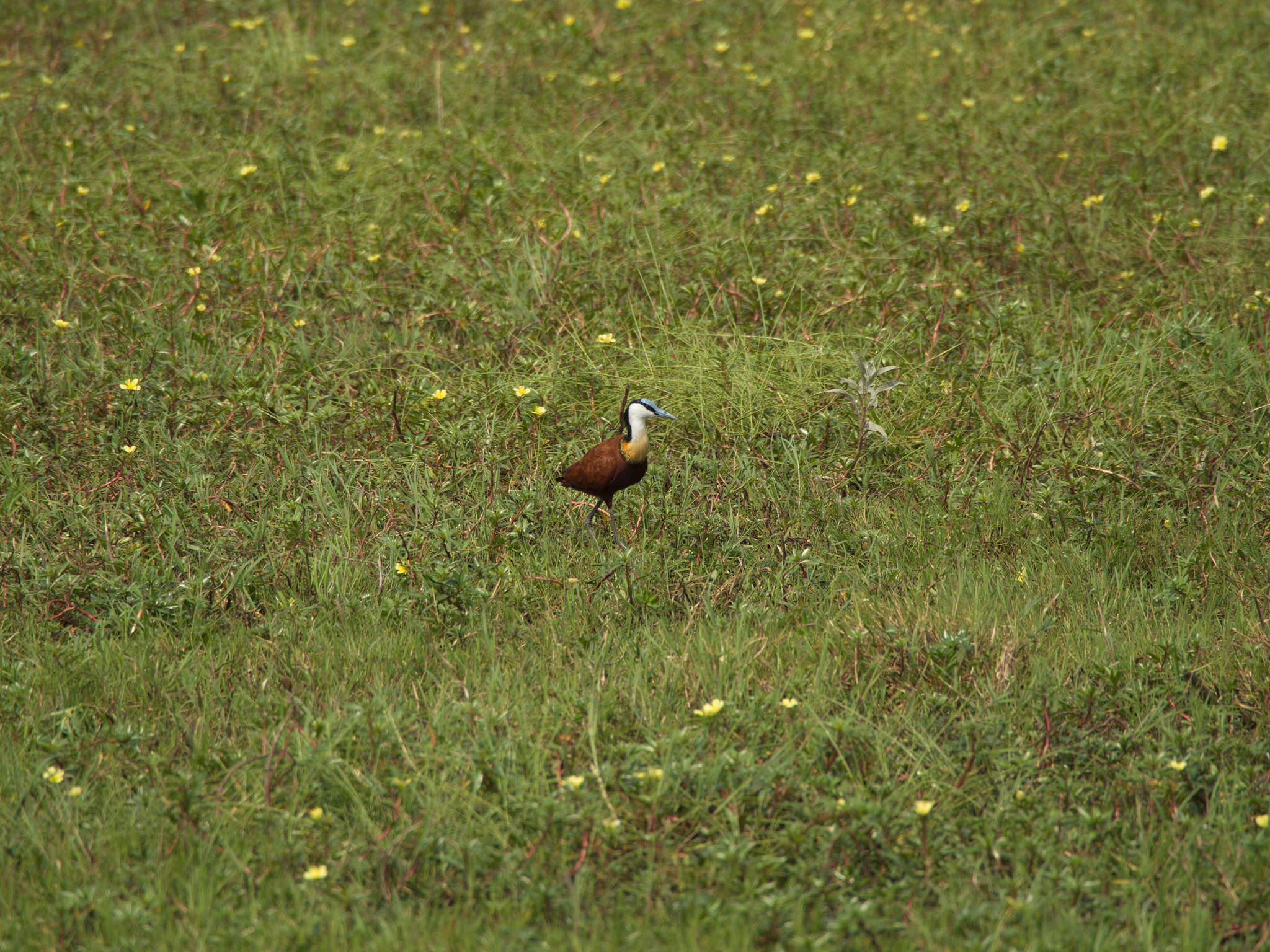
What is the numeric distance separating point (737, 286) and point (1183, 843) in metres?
3.41

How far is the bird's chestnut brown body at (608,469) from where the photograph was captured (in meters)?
4.21

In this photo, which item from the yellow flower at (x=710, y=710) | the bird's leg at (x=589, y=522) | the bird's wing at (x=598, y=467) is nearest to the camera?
the yellow flower at (x=710, y=710)

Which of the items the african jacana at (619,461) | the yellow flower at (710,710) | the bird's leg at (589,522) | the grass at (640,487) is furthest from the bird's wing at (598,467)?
the yellow flower at (710,710)

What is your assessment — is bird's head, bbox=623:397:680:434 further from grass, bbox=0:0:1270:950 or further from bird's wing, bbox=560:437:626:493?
grass, bbox=0:0:1270:950

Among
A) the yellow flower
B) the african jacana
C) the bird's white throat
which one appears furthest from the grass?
the bird's white throat

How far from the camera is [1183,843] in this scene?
114 inches

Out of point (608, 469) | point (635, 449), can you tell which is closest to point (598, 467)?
point (608, 469)

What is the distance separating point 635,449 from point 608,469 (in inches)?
4.7

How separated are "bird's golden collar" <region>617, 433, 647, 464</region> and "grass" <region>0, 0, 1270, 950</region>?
1.09 feet

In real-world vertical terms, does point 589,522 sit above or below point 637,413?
below

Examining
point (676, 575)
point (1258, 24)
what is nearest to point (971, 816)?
point (676, 575)

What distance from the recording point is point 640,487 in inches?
184

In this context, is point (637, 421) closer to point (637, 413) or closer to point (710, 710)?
point (637, 413)

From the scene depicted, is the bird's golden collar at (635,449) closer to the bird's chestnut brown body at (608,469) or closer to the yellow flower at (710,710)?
the bird's chestnut brown body at (608,469)
